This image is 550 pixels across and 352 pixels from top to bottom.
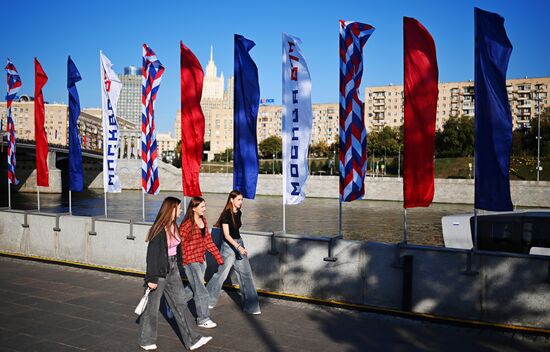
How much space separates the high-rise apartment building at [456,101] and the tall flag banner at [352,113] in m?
111

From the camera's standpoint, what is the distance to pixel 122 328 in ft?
22.0

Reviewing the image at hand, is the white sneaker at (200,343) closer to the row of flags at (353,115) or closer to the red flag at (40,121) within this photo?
the row of flags at (353,115)

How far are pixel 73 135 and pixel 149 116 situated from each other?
2441 millimetres

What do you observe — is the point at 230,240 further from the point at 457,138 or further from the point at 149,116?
the point at 457,138

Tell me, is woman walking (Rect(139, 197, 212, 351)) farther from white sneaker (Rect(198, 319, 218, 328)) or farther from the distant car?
the distant car

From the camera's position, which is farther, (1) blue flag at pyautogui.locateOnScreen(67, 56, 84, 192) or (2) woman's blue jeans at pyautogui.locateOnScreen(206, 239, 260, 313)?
(1) blue flag at pyautogui.locateOnScreen(67, 56, 84, 192)

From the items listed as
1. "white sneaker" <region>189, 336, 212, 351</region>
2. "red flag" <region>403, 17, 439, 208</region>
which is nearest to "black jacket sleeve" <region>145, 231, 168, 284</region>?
"white sneaker" <region>189, 336, 212, 351</region>

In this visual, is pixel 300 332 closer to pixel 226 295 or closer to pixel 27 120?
pixel 226 295

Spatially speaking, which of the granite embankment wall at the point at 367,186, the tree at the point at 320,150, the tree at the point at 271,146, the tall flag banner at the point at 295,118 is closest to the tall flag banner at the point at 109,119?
the tall flag banner at the point at 295,118

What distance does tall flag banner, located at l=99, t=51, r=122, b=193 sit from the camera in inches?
484

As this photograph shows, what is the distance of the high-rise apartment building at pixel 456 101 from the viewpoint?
382 feet

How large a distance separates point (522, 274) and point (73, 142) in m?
11.0

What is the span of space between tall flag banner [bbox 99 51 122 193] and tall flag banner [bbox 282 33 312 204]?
16.8ft

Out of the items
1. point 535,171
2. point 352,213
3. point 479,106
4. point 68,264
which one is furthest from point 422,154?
point 535,171
